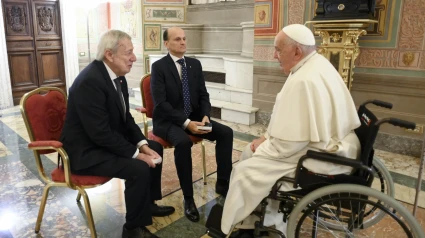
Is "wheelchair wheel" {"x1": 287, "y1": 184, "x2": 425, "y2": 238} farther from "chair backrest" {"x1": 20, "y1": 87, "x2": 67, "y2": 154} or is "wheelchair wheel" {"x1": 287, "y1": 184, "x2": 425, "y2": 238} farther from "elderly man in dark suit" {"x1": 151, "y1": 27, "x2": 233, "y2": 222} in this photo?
"chair backrest" {"x1": 20, "y1": 87, "x2": 67, "y2": 154}

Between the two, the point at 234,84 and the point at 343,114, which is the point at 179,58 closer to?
the point at 343,114

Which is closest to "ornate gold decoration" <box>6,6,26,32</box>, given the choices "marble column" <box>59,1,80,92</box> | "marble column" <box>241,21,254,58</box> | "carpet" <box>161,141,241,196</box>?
"marble column" <box>59,1,80,92</box>

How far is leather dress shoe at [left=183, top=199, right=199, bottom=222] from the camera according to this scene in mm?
2236

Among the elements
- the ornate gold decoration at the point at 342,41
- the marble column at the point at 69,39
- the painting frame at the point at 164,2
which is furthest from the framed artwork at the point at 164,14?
the ornate gold decoration at the point at 342,41

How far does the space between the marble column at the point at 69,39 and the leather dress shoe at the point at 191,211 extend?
4911mm

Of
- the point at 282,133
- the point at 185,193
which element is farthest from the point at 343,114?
the point at 185,193

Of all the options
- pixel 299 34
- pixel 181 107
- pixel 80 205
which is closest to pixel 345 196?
pixel 299 34

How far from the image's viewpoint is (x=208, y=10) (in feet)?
19.6

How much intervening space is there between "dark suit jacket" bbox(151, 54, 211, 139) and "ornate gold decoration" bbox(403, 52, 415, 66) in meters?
2.07

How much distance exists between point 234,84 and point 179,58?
8.18ft

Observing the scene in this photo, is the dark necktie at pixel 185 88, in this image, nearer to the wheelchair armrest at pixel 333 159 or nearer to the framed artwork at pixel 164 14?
the wheelchair armrest at pixel 333 159

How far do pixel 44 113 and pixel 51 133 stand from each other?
0.12 metres

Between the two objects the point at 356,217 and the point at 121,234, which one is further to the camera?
the point at 121,234

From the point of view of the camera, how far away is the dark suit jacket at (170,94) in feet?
8.04
